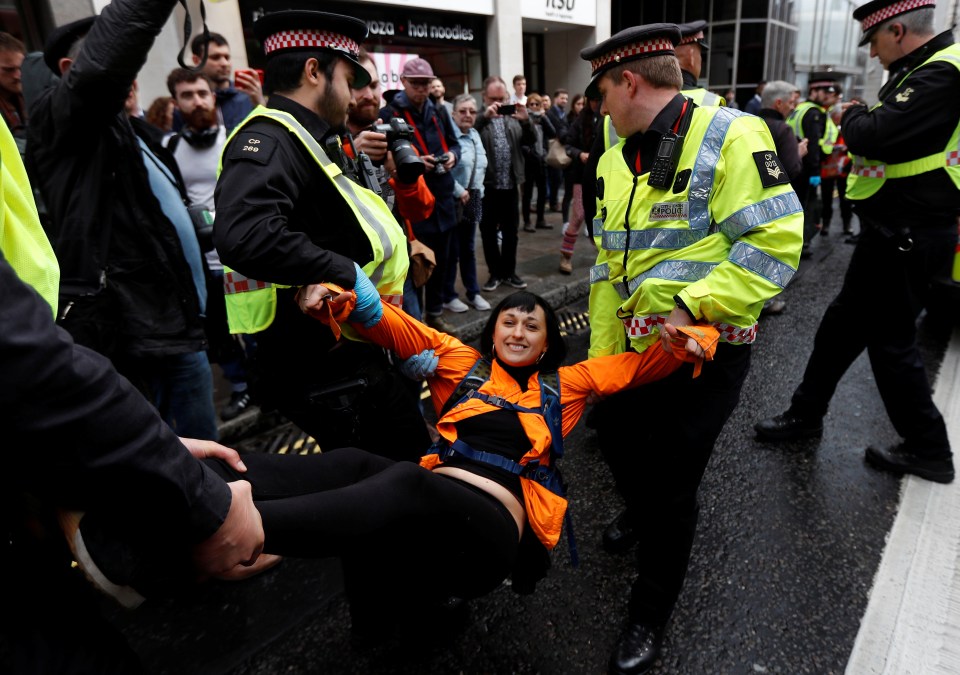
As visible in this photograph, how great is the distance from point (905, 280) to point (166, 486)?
3.15 m

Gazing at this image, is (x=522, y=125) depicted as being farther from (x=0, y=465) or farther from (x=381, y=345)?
(x=0, y=465)

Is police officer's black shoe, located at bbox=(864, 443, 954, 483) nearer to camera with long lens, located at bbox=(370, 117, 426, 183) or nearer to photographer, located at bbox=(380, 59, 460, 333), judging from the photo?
camera with long lens, located at bbox=(370, 117, 426, 183)

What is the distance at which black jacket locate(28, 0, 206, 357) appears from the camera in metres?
1.83

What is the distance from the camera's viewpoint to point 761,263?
172 cm

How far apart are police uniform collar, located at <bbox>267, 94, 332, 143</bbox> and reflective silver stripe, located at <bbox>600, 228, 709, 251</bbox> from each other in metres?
1.04

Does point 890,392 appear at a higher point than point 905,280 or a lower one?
lower

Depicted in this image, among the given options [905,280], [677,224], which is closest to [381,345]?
[677,224]

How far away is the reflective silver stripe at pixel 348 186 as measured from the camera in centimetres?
177

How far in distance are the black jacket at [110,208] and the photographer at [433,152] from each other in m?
2.28

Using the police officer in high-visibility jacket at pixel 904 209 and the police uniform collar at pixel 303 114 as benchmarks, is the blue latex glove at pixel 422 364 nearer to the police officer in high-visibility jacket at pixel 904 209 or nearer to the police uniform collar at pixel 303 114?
the police uniform collar at pixel 303 114

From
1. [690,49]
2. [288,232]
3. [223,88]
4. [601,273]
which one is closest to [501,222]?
[223,88]

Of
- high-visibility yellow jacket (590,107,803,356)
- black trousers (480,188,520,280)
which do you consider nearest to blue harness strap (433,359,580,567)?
high-visibility yellow jacket (590,107,803,356)

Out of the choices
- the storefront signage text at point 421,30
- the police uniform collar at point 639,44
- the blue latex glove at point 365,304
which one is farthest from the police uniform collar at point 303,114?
the storefront signage text at point 421,30

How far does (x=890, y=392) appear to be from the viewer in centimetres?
290
